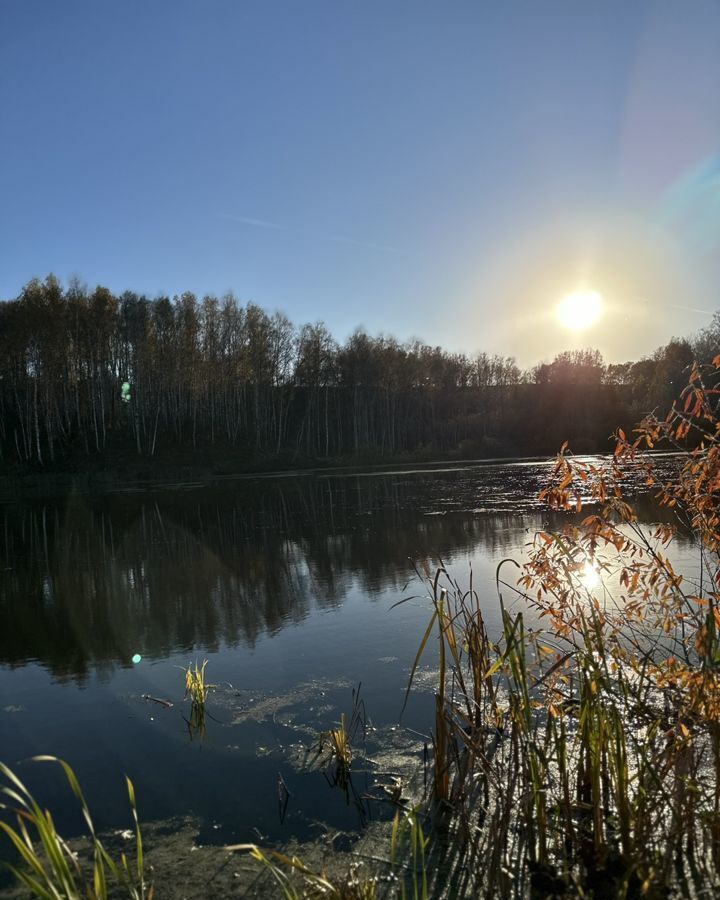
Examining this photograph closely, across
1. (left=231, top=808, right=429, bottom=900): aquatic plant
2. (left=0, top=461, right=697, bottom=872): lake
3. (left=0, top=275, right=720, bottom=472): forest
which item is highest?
(left=0, top=275, right=720, bottom=472): forest

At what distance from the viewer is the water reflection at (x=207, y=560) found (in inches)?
402

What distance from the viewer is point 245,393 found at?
62.3m

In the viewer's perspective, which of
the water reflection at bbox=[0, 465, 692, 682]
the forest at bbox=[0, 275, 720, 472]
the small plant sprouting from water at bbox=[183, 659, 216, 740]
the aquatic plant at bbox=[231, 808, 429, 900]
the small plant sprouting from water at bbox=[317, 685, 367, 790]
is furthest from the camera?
the forest at bbox=[0, 275, 720, 472]

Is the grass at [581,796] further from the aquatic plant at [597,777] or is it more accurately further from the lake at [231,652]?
the lake at [231,652]

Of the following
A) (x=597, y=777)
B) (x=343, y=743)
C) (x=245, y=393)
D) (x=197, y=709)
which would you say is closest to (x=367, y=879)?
(x=597, y=777)

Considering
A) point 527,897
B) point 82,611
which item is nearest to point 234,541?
point 82,611

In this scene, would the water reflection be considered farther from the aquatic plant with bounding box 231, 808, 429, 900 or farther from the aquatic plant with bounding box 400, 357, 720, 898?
the aquatic plant with bounding box 231, 808, 429, 900

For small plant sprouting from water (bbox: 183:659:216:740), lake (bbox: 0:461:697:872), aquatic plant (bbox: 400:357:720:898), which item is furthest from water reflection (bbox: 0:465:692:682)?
aquatic plant (bbox: 400:357:720:898)

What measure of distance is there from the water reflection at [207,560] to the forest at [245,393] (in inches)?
871

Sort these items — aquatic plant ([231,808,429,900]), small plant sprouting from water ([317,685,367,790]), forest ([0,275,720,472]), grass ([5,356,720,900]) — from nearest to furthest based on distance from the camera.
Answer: aquatic plant ([231,808,429,900]), grass ([5,356,720,900]), small plant sprouting from water ([317,685,367,790]), forest ([0,275,720,472])

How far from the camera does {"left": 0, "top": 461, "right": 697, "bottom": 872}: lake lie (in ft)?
17.0

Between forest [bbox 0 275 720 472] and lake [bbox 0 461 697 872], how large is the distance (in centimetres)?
3091

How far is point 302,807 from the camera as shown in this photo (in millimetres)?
4754

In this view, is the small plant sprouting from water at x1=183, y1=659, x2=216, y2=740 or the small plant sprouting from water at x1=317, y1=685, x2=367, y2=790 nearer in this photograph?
the small plant sprouting from water at x1=317, y1=685, x2=367, y2=790
